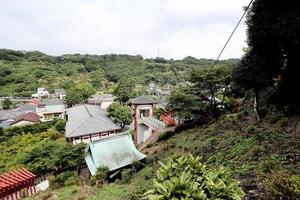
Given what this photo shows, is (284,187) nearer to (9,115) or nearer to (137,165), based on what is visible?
(137,165)

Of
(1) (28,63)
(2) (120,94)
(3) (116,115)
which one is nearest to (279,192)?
(3) (116,115)

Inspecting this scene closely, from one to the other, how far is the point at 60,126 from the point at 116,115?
1198 cm

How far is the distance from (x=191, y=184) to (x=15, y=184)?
11085mm

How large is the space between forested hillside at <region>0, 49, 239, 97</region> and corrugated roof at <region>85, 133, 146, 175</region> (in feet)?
228

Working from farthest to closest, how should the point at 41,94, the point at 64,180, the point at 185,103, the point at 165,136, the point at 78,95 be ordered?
the point at 41,94
the point at 78,95
the point at 165,136
the point at 185,103
the point at 64,180

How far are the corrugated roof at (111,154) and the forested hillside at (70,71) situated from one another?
69.4 m

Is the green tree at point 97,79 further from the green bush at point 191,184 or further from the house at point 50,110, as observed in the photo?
the green bush at point 191,184

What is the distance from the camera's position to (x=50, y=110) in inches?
2287

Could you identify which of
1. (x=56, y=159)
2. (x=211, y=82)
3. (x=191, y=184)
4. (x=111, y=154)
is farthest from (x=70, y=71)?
(x=191, y=184)

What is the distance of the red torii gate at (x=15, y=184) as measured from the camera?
12367 mm

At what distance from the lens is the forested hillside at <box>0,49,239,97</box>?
9650 centimetres

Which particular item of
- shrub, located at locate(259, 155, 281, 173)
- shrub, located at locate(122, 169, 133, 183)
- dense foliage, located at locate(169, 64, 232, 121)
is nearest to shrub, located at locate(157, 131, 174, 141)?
dense foliage, located at locate(169, 64, 232, 121)

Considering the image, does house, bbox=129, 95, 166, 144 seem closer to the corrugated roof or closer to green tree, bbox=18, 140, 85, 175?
the corrugated roof

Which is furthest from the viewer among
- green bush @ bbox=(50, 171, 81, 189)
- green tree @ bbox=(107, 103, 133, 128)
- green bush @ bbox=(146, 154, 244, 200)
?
green tree @ bbox=(107, 103, 133, 128)
